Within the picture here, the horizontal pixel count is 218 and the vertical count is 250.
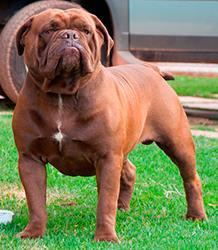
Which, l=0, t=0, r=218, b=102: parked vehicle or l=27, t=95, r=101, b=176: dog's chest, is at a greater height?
l=27, t=95, r=101, b=176: dog's chest

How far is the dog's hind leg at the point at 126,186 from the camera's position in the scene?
653 centimetres

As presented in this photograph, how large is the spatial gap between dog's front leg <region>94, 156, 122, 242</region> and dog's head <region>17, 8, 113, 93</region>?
0.57 meters

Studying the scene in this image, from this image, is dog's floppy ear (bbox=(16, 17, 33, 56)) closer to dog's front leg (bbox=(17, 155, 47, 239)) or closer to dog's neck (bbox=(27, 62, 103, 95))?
dog's neck (bbox=(27, 62, 103, 95))

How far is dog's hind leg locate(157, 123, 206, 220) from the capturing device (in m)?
6.17

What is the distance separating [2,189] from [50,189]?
38cm

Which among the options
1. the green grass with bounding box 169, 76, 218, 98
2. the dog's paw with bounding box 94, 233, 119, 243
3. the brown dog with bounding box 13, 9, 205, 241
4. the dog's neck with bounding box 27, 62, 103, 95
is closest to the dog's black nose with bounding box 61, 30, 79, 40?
the brown dog with bounding box 13, 9, 205, 241

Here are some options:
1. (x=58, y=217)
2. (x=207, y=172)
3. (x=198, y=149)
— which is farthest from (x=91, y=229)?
(x=198, y=149)

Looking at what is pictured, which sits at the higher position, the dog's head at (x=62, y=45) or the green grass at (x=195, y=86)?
the dog's head at (x=62, y=45)

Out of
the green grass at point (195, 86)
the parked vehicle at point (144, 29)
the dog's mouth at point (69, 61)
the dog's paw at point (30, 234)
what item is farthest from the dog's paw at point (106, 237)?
the green grass at point (195, 86)

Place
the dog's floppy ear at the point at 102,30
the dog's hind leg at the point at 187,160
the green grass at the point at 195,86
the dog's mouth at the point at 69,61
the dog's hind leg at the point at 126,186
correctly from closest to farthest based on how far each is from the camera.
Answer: the dog's mouth at the point at 69,61
the dog's floppy ear at the point at 102,30
the dog's hind leg at the point at 187,160
the dog's hind leg at the point at 126,186
the green grass at the point at 195,86

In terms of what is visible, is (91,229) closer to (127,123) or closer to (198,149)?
(127,123)

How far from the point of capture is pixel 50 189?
712cm

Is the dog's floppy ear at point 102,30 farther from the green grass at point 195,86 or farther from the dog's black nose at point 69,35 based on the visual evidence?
the green grass at point 195,86

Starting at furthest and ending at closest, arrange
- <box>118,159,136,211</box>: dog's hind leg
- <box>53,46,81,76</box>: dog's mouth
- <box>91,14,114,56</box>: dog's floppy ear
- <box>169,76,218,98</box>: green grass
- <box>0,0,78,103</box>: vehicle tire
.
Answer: <box>169,76,218,98</box>: green grass → <box>0,0,78,103</box>: vehicle tire → <box>118,159,136,211</box>: dog's hind leg → <box>91,14,114,56</box>: dog's floppy ear → <box>53,46,81,76</box>: dog's mouth
